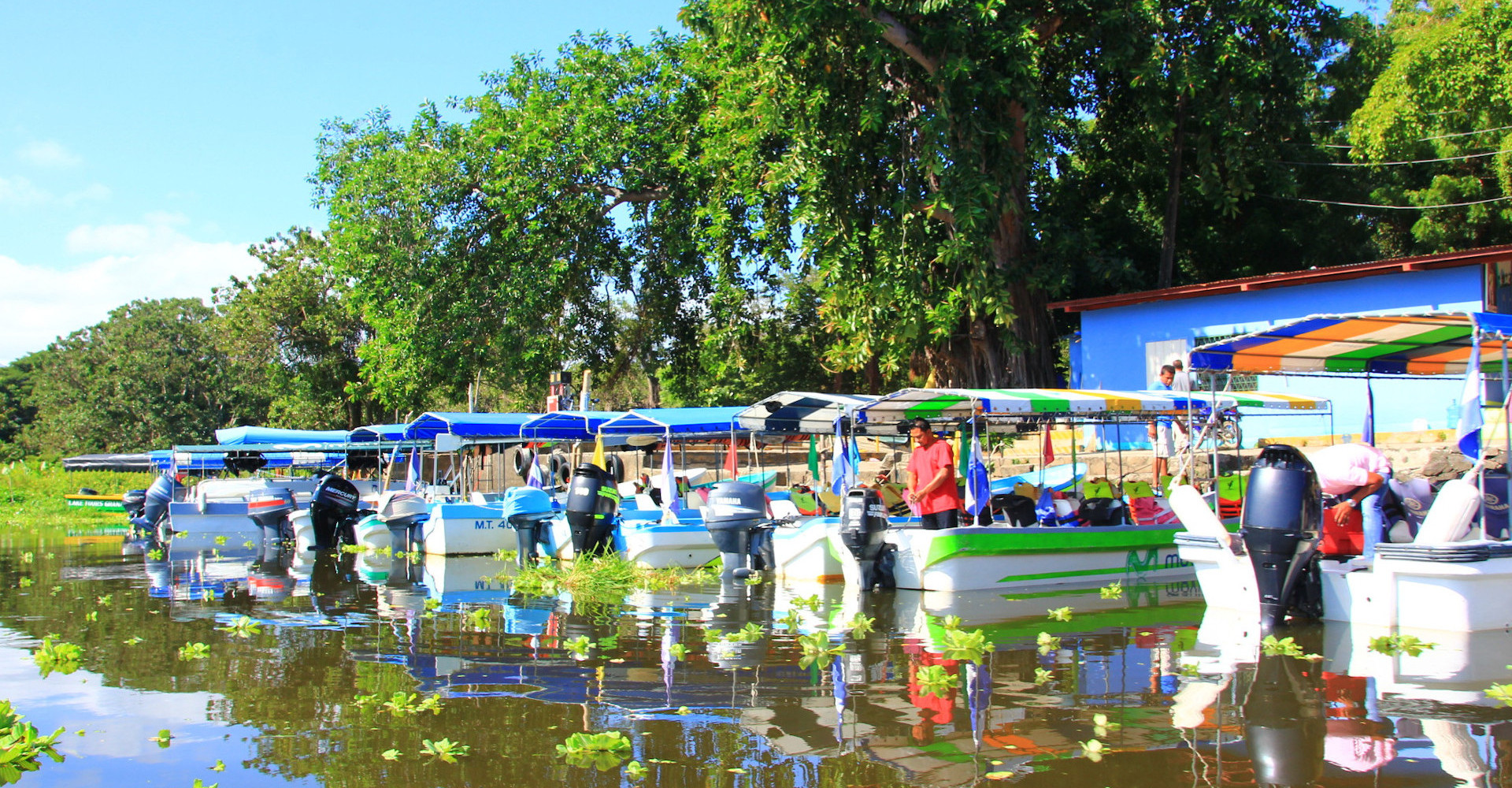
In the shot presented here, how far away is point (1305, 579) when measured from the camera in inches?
336

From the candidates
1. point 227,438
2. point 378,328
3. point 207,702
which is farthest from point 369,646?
point 378,328

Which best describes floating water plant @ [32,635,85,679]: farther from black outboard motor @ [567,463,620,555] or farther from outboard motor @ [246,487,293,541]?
outboard motor @ [246,487,293,541]

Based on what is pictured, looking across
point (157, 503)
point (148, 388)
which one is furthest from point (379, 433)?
point (148, 388)

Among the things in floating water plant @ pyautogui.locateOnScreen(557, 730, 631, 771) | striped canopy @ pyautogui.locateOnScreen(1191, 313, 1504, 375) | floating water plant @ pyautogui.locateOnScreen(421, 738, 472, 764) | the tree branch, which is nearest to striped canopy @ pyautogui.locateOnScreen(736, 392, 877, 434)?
striped canopy @ pyautogui.locateOnScreen(1191, 313, 1504, 375)

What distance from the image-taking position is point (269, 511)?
62.6ft

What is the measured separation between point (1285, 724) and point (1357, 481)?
3.92 metres

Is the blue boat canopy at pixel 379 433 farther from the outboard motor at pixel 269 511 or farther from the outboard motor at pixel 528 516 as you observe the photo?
the outboard motor at pixel 528 516

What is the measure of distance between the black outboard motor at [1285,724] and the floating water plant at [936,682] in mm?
1644

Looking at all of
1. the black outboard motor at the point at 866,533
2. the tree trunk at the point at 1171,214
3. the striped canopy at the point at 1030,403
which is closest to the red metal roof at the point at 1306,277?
the tree trunk at the point at 1171,214

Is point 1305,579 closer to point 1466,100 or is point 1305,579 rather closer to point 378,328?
point 1466,100

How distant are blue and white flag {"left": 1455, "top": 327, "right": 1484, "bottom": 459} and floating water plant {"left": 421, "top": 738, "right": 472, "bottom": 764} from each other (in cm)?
713

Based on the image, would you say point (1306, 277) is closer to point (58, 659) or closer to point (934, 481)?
point (934, 481)

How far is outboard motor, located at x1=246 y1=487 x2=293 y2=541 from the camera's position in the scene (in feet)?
62.3

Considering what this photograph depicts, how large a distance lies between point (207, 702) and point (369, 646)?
1.83 metres
